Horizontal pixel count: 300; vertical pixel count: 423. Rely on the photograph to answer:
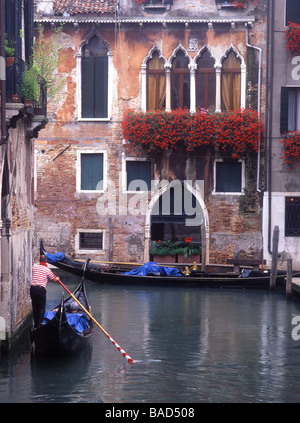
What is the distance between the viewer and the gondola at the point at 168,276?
1422 centimetres

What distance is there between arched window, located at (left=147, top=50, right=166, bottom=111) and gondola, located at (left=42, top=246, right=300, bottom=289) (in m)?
3.45

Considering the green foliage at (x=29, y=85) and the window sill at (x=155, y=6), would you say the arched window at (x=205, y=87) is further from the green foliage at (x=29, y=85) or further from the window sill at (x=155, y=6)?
the green foliage at (x=29, y=85)

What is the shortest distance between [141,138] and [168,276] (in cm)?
291

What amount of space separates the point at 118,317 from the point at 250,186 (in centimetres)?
572

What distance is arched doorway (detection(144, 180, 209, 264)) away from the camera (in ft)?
52.9

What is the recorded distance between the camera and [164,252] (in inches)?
624

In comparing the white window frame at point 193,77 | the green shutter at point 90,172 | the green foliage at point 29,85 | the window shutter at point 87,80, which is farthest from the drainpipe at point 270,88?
the green foliage at point 29,85

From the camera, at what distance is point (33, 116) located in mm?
9227

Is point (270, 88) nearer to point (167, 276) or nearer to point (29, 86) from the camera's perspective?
point (167, 276)

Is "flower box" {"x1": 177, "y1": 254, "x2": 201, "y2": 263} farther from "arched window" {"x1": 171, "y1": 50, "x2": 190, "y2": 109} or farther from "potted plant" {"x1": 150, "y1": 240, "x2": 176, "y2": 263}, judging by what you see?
"arched window" {"x1": 171, "y1": 50, "x2": 190, "y2": 109}

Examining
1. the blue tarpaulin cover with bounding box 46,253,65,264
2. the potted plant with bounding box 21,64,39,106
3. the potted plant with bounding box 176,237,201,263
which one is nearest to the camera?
the potted plant with bounding box 21,64,39,106

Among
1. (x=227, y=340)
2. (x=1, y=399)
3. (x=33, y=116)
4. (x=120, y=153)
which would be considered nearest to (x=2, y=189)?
(x=33, y=116)

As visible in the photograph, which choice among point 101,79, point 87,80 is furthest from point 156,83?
point 87,80

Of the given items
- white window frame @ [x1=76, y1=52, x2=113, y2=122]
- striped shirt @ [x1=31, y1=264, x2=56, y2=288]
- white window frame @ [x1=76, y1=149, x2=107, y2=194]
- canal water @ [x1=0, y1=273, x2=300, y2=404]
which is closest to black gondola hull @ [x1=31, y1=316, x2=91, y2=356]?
canal water @ [x1=0, y1=273, x2=300, y2=404]
